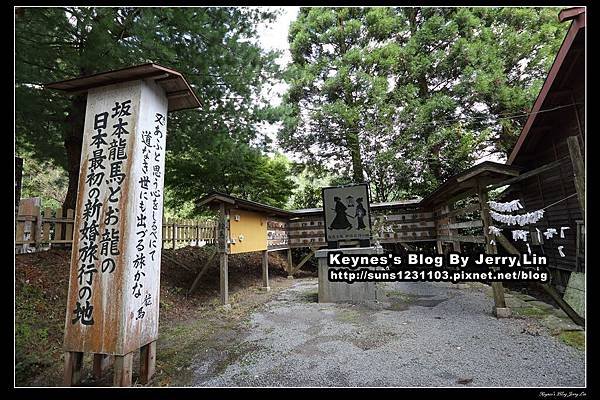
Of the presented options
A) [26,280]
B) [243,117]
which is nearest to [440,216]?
[243,117]

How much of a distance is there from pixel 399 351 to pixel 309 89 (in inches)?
529

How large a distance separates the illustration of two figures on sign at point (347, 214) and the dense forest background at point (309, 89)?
2.72 m

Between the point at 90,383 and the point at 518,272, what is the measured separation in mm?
6197

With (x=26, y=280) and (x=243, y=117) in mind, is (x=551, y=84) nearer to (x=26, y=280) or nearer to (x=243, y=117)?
(x=243, y=117)

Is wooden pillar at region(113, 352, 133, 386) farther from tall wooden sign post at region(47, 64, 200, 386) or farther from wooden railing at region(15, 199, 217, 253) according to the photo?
wooden railing at region(15, 199, 217, 253)

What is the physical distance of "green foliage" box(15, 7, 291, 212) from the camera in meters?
4.38

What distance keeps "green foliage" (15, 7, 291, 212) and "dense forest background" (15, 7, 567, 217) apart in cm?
2

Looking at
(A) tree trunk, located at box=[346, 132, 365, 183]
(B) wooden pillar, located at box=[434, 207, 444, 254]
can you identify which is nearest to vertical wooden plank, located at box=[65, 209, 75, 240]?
(B) wooden pillar, located at box=[434, 207, 444, 254]

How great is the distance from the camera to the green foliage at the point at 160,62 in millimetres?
4375

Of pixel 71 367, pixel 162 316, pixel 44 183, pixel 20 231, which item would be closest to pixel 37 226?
pixel 20 231

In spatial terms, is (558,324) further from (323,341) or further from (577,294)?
(323,341)

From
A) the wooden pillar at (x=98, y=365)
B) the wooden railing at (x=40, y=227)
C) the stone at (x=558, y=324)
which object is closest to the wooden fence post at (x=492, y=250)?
the stone at (x=558, y=324)

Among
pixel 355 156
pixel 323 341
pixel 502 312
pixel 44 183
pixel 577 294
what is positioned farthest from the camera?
pixel 355 156

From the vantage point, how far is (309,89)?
1520 cm
